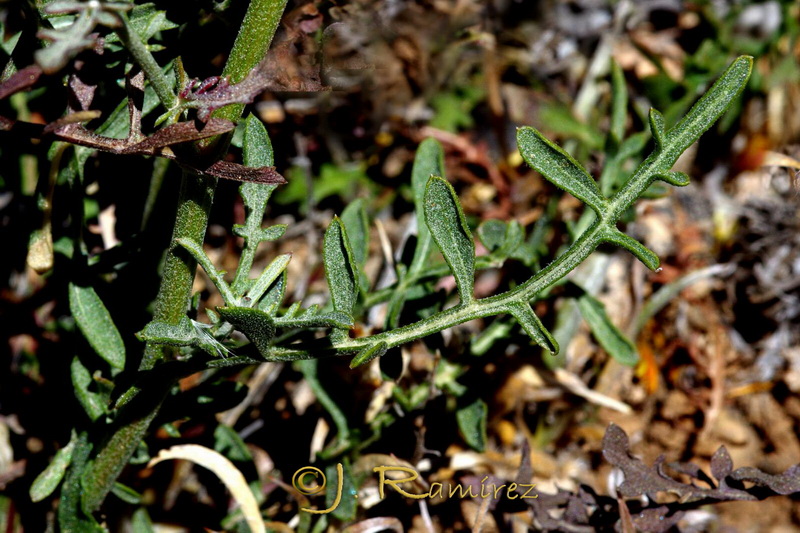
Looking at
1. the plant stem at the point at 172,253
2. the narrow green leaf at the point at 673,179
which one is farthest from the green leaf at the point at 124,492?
the narrow green leaf at the point at 673,179

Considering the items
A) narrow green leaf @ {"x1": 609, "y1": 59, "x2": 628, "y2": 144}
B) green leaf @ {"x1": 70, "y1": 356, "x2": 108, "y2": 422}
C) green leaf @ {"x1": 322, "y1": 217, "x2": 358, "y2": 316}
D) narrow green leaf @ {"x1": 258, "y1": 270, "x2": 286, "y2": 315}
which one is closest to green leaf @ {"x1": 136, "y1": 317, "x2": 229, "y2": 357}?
narrow green leaf @ {"x1": 258, "y1": 270, "x2": 286, "y2": 315}

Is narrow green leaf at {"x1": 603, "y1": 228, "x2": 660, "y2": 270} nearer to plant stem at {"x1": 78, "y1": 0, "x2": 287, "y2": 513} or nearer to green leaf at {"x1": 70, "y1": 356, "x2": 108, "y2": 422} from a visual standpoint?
plant stem at {"x1": 78, "y1": 0, "x2": 287, "y2": 513}

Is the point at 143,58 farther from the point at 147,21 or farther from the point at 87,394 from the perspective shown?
the point at 87,394

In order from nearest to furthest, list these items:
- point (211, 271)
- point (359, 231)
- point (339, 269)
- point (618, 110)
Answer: point (211, 271)
point (339, 269)
point (359, 231)
point (618, 110)

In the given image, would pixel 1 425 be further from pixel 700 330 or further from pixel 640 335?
pixel 700 330

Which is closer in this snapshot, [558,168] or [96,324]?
[558,168]
